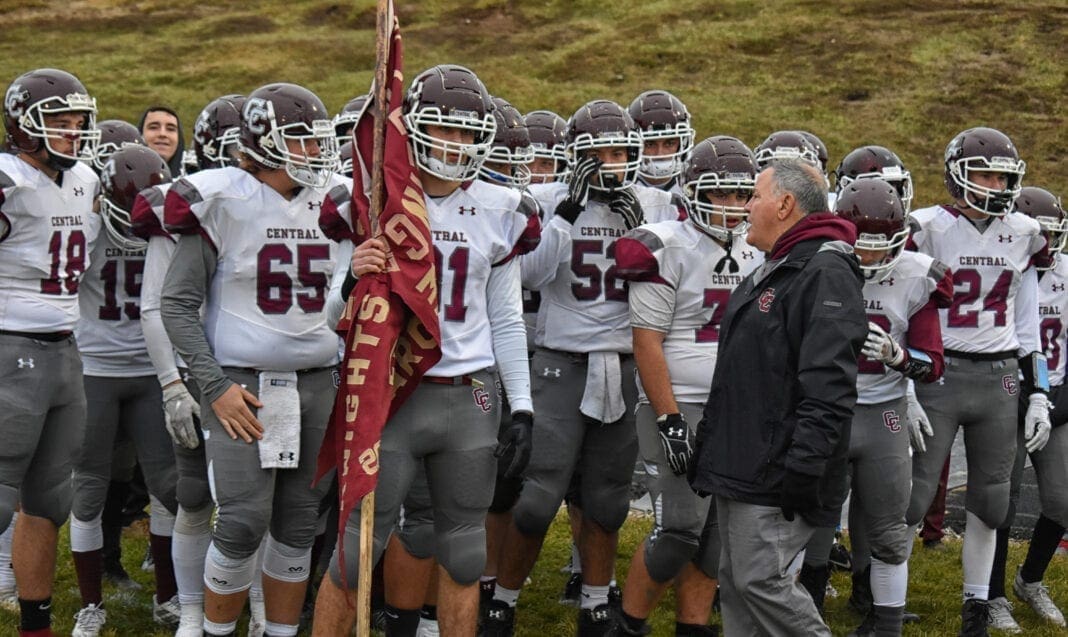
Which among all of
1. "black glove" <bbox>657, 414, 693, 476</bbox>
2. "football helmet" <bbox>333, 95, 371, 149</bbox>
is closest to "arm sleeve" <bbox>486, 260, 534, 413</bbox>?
"black glove" <bbox>657, 414, 693, 476</bbox>

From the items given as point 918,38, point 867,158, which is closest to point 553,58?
point 918,38

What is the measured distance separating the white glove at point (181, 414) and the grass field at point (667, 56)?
17.4 meters

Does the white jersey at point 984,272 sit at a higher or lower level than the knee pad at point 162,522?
higher

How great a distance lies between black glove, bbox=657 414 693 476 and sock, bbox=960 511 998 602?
1.69 m

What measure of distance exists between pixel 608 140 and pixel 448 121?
4.70 feet

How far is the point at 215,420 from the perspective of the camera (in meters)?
4.82

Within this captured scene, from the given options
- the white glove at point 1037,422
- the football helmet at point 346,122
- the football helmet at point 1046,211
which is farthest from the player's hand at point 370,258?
the football helmet at point 1046,211

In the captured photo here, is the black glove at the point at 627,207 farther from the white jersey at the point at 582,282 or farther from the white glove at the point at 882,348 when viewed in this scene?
the white glove at the point at 882,348

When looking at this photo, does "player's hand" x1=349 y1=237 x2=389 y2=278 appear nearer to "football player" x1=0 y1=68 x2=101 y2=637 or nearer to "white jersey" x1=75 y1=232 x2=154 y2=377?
"football player" x1=0 y1=68 x2=101 y2=637

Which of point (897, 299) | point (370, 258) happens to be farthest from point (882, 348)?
point (370, 258)

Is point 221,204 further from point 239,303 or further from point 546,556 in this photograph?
point 546,556

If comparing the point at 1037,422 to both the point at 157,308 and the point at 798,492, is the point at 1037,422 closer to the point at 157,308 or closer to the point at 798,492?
the point at 798,492

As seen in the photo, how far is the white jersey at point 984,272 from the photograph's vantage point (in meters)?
6.25

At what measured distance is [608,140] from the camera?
19.2 feet
